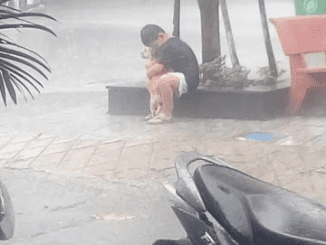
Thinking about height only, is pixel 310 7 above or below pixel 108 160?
above

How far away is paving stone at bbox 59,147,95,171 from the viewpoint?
4691 mm

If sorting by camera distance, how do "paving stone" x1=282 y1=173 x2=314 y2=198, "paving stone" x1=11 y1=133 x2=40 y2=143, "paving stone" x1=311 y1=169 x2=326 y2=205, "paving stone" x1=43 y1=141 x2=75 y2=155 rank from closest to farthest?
1. "paving stone" x1=311 y1=169 x2=326 y2=205
2. "paving stone" x1=282 y1=173 x2=314 y2=198
3. "paving stone" x1=43 y1=141 x2=75 y2=155
4. "paving stone" x1=11 y1=133 x2=40 y2=143

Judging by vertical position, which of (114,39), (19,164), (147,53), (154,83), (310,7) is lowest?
(19,164)

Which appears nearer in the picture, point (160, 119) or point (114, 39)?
point (160, 119)

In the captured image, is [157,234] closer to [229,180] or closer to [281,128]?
[229,180]

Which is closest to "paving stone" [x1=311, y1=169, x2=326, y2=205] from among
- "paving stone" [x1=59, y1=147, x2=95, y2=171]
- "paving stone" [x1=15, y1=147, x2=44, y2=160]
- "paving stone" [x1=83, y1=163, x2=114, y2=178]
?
"paving stone" [x1=83, y1=163, x2=114, y2=178]

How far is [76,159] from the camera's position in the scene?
4848 mm

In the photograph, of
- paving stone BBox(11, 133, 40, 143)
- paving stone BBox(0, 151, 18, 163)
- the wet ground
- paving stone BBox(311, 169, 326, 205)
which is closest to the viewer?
the wet ground

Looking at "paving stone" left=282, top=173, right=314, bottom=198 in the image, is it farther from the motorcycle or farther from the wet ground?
A: the motorcycle

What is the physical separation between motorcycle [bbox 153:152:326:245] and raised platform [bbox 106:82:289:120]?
405cm

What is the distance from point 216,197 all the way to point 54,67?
867cm

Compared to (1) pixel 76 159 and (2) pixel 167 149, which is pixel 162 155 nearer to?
(2) pixel 167 149

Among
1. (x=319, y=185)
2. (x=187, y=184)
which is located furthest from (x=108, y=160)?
(x=187, y=184)

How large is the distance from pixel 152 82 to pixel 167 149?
4.21ft
